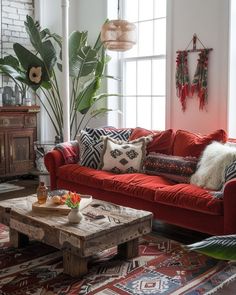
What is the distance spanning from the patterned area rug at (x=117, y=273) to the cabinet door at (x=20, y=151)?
2.92 m

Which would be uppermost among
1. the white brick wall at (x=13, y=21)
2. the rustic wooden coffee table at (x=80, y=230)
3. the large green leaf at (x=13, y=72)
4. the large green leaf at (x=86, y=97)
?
the white brick wall at (x=13, y=21)

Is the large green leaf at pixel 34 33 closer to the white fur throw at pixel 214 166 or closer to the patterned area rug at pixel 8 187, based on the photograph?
the patterned area rug at pixel 8 187

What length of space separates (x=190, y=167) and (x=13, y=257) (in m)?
1.81

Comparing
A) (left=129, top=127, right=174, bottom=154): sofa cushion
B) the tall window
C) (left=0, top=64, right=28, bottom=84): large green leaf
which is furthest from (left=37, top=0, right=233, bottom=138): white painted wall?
(left=0, top=64, right=28, bottom=84): large green leaf

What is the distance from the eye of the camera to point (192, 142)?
13.4ft

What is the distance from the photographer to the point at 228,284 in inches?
105

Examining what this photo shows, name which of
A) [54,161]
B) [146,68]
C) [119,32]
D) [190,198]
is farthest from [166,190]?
[146,68]

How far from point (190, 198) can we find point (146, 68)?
117 inches

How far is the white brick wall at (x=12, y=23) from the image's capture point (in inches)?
248

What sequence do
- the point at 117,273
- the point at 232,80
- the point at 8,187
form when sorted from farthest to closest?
the point at 8,187 < the point at 232,80 < the point at 117,273

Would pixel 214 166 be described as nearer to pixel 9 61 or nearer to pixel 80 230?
pixel 80 230

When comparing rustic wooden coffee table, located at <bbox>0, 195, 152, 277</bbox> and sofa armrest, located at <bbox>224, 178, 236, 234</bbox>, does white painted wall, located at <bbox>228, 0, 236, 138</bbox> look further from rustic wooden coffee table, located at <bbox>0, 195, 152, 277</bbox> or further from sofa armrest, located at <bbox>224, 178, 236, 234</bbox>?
rustic wooden coffee table, located at <bbox>0, 195, 152, 277</bbox>

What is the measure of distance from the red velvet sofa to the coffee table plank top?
1.48ft

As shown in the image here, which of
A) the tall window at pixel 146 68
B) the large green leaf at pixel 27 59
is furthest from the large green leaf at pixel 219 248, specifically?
the large green leaf at pixel 27 59
